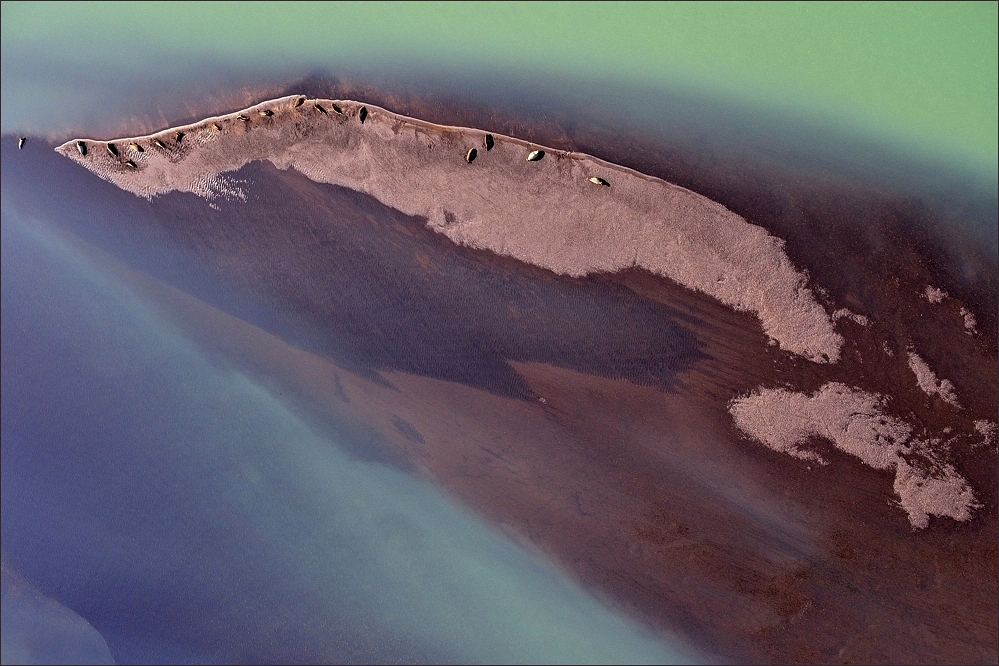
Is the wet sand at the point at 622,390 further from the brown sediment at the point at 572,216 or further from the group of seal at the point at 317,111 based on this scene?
the group of seal at the point at 317,111

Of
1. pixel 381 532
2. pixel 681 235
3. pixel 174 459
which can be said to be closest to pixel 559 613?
pixel 381 532

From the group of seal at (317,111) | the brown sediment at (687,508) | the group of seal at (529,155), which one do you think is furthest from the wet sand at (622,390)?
the group of seal at (529,155)

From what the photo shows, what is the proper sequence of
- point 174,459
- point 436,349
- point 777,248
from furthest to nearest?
point 174,459 → point 436,349 → point 777,248

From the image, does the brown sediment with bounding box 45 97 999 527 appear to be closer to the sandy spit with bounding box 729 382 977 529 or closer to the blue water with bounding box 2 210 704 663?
the sandy spit with bounding box 729 382 977 529

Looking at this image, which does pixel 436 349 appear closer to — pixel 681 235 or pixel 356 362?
pixel 356 362

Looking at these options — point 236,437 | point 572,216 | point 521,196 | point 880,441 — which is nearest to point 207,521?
point 236,437

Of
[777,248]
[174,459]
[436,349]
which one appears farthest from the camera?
[174,459]

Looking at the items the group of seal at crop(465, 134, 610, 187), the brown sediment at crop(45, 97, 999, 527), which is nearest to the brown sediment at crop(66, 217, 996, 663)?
the brown sediment at crop(45, 97, 999, 527)
